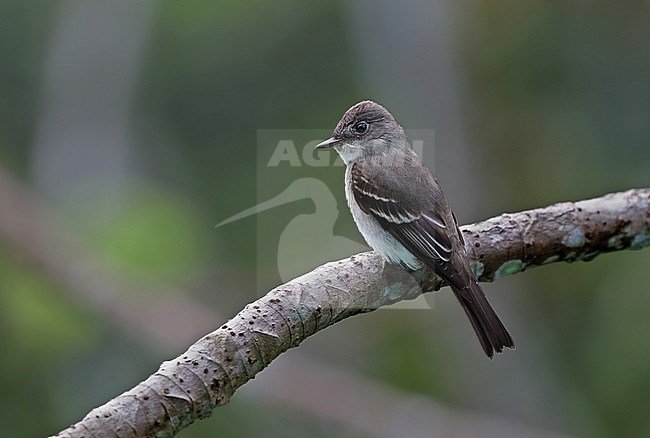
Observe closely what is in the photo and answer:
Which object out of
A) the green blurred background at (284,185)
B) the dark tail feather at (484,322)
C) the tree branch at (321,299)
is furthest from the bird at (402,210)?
the green blurred background at (284,185)

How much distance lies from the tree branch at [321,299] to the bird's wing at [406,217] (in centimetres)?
11

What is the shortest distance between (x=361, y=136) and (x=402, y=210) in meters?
0.57

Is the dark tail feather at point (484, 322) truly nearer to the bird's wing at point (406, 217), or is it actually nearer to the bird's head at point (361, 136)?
the bird's wing at point (406, 217)

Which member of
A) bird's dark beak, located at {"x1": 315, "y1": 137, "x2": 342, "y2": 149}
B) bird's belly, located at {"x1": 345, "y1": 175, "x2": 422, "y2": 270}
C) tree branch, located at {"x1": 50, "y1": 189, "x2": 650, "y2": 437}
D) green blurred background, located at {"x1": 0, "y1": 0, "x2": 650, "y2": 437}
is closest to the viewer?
tree branch, located at {"x1": 50, "y1": 189, "x2": 650, "y2": 437}

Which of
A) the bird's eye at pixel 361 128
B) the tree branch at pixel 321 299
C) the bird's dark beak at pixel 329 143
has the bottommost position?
the tree branch at pixel 321 299

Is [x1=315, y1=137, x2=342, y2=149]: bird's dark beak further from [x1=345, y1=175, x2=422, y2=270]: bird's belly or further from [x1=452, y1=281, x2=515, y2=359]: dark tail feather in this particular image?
[x1=452, y1=281, x2=515, y2=359]: dark tail feather

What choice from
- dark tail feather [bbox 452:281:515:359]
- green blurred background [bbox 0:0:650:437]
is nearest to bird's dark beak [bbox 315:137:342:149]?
dark tail feather [bbox 452:281:515:359]

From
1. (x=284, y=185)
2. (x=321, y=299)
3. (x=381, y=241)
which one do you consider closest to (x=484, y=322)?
(x=381, y=241)

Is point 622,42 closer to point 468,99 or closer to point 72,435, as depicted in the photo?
point 468,99

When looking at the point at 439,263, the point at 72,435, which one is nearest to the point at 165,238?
the point at 439,263

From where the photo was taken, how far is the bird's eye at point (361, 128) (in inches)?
170

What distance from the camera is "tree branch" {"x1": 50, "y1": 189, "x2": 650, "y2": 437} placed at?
232cm

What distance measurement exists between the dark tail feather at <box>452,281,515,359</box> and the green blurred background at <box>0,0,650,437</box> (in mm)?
2137

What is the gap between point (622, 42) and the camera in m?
7.31
